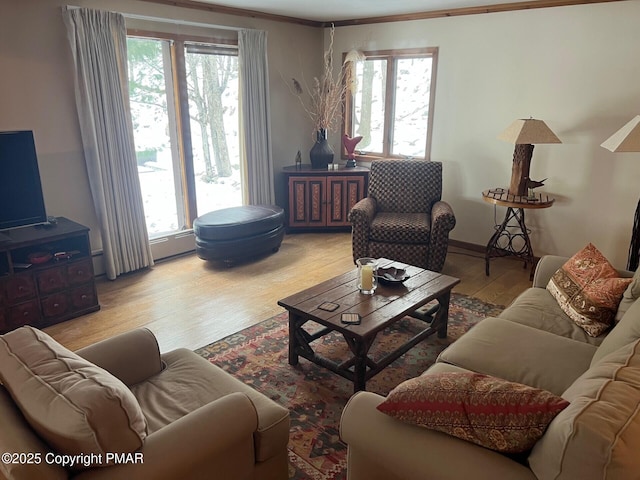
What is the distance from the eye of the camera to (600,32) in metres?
A: 3.77

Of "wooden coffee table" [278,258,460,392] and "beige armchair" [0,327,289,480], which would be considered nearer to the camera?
"beige armchair" [0,327,289,480]

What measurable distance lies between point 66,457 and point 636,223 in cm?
375

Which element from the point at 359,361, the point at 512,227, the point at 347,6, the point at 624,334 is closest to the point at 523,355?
the point at 624,334

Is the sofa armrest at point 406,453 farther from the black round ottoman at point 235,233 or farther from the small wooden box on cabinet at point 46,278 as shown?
the black round ottoman at point 235,233

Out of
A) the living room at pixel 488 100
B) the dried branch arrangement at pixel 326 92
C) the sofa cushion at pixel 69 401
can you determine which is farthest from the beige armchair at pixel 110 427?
the dried branch arrangement at pixel 326 92

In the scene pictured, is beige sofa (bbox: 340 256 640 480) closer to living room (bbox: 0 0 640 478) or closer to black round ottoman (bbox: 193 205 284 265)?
living room (bbox: 0 0 640 478)

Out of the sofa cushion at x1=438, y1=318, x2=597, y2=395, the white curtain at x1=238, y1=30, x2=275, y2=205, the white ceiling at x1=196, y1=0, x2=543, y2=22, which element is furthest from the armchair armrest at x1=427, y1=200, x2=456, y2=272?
the white curtain at x1=238, y1=30, x2=275, y2=205

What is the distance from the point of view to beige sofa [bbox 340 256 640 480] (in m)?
1.05

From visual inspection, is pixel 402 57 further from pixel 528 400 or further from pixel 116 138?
pixel 528 400

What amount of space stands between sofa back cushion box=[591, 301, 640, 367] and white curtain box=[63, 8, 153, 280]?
361 centimetres

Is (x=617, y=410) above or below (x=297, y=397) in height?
above

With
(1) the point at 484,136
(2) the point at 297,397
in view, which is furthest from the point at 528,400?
(1) the point at 484,136

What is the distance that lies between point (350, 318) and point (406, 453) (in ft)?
3.71

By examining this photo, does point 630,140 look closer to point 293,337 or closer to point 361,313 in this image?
point 361,313
